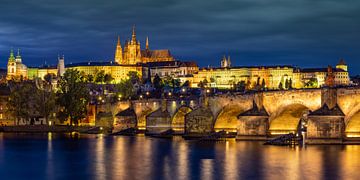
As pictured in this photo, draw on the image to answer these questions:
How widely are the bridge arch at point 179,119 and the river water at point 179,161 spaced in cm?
1247

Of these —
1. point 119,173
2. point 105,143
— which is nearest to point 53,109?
point 105,143

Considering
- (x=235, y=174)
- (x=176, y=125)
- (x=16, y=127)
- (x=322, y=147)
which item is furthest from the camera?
(x=16, y=127)

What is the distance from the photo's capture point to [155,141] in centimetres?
6425

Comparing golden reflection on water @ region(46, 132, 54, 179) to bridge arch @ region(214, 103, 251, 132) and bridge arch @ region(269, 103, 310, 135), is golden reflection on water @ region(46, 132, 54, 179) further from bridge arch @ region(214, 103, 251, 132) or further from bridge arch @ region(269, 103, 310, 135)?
bridge arch @ region(269, 103, 310, 135)

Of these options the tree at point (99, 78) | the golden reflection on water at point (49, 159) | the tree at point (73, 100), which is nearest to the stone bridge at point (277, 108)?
the tree at point (73, 100)

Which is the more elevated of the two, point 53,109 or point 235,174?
point 53,109

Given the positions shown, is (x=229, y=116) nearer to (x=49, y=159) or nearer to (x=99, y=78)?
(x=49, y=159)

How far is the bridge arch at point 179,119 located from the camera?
73.4m

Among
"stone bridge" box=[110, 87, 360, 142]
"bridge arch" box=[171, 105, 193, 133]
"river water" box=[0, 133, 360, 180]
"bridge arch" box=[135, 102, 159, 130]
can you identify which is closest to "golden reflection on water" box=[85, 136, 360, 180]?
"river water" box=[0, 133, 360, 180]

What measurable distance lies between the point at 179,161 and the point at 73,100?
41.8 m

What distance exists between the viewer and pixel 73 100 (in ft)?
280

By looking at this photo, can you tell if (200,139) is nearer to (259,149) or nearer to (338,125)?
(259,149)

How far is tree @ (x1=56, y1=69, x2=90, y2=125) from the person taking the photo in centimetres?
8550

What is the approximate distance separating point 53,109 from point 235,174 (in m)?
54.1
